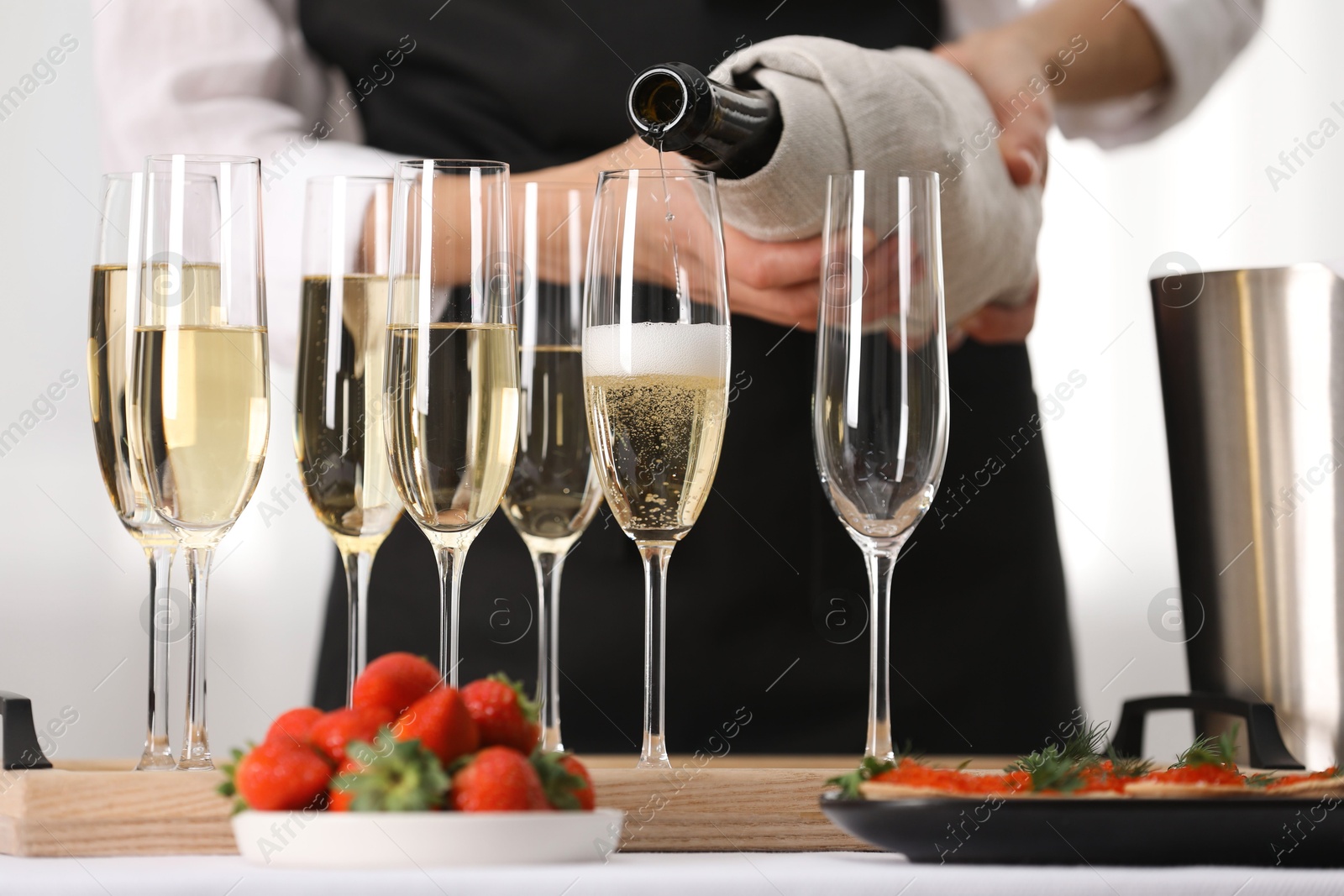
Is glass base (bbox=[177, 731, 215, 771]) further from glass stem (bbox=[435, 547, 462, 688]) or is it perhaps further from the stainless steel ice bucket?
the stainless steel ice bucket

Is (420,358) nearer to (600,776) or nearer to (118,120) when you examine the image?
(600,776)

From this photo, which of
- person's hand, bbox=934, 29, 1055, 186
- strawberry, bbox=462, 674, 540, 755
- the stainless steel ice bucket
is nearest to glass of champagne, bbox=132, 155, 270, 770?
strawberry, bbox=462, 674, 540, 755

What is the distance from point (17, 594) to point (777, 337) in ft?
5.16

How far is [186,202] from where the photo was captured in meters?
0.68

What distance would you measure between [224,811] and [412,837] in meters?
0.14

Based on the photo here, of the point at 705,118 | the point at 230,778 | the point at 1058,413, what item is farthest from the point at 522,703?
the point at 1058,413

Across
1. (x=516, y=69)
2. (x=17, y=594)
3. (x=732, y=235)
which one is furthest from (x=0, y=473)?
(x=732, y=235)

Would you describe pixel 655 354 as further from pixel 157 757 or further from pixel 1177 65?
pixel 1177 65

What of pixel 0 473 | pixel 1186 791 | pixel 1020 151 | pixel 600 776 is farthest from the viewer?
pixel 0 473

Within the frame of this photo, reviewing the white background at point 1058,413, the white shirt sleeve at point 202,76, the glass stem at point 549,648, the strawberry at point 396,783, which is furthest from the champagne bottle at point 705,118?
the white background at point 1058,413

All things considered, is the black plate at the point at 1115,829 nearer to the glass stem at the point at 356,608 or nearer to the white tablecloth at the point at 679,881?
the white tablecloth at the point at 679,881

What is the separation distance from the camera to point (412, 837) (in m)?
0.49

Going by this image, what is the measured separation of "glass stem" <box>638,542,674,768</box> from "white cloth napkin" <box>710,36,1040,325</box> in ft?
0.80

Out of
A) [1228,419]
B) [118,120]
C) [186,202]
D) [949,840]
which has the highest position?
[118,120]
